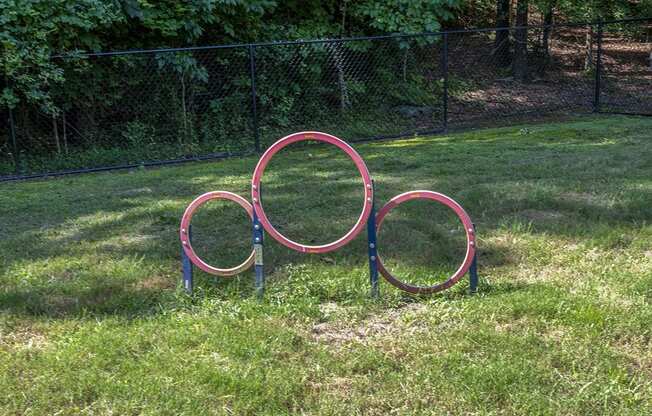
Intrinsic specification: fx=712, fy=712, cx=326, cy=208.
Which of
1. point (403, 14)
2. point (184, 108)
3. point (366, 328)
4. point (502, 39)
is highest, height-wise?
point (403, 14)

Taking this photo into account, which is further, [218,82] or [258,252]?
[218,82]

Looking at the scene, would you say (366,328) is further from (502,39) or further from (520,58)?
(502,39)

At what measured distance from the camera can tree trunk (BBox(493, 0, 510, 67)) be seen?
16234 millimetres

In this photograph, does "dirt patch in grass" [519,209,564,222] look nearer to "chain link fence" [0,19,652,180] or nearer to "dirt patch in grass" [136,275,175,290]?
"dirt patch in grass" [136,275,175,290]

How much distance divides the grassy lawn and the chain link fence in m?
3.72

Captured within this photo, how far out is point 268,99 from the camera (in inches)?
467

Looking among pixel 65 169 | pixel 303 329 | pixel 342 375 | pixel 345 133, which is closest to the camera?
pixel 342 375

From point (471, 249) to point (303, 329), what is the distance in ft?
3.40

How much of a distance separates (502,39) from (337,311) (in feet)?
45.3

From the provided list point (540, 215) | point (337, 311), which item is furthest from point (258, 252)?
point (540, 215)

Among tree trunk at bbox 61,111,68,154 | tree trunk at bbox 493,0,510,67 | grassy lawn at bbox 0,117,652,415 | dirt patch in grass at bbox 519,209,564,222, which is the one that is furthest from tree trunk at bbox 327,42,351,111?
dirt patch in grass at bbox 519,209,564,222

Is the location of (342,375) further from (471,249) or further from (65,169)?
(65,169)

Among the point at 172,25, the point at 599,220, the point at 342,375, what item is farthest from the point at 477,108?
the point at 342,375

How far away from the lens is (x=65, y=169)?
9.77m
